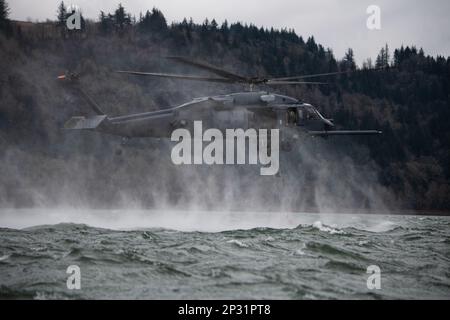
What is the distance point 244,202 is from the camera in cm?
13425

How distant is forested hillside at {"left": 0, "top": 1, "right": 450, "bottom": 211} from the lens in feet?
435

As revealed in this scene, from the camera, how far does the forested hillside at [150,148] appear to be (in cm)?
13250

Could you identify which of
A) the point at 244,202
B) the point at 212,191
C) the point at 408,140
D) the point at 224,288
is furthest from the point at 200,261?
the point at 408,140

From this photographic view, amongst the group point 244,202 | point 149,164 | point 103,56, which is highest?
point 103,56

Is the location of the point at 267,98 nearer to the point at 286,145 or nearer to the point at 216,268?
the point at 286,145

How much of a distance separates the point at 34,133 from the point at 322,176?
71784 mm

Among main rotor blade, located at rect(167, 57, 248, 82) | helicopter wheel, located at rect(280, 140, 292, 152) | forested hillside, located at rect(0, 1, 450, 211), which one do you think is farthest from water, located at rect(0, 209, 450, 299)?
forested hillside, located at rect(0, 1, 450, 211)

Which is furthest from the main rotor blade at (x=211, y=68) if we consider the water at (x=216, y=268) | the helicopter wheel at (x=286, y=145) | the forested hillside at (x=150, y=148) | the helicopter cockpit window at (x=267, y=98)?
the forested hillside at (x=150, y=148)

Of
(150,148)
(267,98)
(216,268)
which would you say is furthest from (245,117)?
(150,148)

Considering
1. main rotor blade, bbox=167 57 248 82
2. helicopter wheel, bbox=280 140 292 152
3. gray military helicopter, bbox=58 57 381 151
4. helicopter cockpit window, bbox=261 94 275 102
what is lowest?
helicopter wheel, bbox=280 140 292 152

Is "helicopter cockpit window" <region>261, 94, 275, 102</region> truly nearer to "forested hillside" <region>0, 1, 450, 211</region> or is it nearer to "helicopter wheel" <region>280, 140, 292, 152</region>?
"helicopter wheel" <region>280, 140, 292, 152</region>

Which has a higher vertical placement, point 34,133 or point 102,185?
point 34,133
